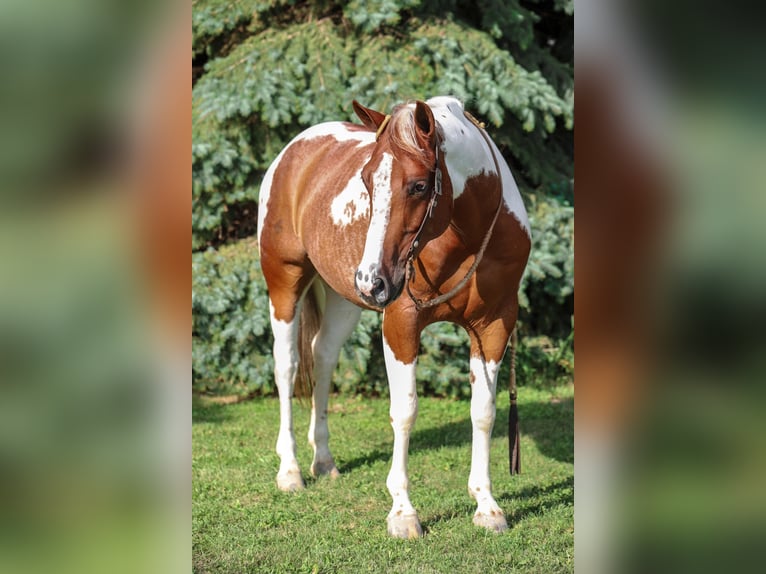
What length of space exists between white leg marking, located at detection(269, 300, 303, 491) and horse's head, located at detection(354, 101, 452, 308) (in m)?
1.71

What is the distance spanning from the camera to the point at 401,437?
366cm

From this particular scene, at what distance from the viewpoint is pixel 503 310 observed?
12.1 feet

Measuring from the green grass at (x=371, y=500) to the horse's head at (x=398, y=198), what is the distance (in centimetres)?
125

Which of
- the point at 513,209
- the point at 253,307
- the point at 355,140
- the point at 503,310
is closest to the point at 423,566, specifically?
the point at 503,310

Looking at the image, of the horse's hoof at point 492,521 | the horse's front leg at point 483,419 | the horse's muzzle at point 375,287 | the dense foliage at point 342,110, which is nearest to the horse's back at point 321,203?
the horse's front leg at point 483,419

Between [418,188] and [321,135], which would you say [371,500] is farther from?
[321,135]

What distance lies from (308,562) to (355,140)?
2.34 meters

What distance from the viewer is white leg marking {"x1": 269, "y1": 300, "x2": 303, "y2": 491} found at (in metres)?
4.46

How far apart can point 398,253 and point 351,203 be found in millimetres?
1088

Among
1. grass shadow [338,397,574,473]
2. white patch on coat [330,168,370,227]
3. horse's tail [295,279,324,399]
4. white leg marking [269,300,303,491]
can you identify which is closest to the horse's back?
white patch on coat [330,168,370,227]

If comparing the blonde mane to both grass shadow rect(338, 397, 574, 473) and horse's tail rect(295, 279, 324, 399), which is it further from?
grass shadow rect(338, 397, 574, 473)
